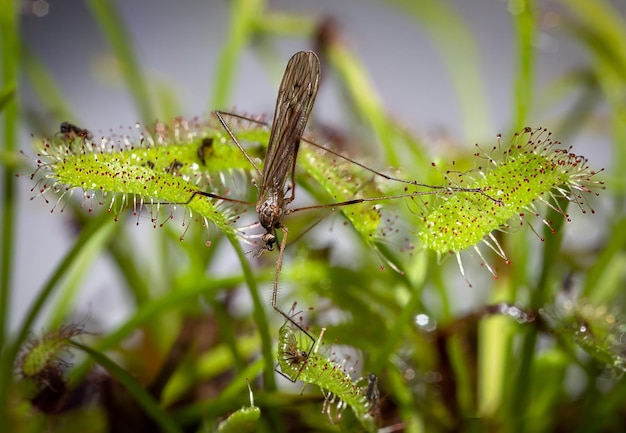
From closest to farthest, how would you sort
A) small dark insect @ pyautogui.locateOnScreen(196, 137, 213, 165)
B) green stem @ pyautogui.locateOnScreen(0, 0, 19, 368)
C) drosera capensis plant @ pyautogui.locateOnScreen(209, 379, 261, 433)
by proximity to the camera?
drosera capensis plant @ pyautogui.locateOnScreen(209, 379, 261, 433) → small dark insect @ pyautogui.locateOnScreen(196, 137, 213, 165) → green stem @ pyautogui.locateOnScreen(0, 0, 19, 368)

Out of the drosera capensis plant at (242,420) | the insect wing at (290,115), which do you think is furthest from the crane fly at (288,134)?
the drosera capensis plant at (242,420)

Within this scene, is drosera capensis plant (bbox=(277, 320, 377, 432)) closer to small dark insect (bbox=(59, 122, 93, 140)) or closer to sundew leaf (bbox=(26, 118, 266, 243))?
sundew leaf (bbox=(26, 118, 266, 243))

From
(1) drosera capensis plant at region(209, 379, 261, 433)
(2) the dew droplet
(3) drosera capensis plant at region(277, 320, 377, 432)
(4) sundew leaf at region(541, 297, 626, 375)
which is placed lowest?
(1) drosera capensis plant at region(209, 379, 261, 433)

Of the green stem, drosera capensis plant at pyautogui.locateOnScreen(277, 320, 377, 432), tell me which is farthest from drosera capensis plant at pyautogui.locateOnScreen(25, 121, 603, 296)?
the green stem

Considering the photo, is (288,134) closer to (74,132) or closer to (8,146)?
(74,132)

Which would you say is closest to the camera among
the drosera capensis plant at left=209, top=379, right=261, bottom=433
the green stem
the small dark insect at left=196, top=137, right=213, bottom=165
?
the drosera capensis plant at left=209, top=379, right=261, bottom=433

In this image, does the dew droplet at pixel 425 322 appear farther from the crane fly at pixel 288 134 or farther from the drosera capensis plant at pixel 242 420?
the drosera capensis plant at pixel 242 420

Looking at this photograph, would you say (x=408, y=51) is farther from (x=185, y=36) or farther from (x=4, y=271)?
(x=4, y=271)

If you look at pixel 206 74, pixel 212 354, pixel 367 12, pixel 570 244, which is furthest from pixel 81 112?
pixel 570 244

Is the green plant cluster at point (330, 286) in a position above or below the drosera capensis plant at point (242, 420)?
above

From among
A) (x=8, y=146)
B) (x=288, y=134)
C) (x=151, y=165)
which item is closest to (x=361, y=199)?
(x=288, y=134)
